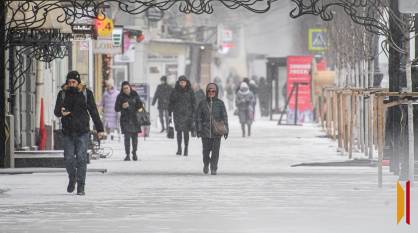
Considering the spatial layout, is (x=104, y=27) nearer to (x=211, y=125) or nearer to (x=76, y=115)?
(x=211, y=125)

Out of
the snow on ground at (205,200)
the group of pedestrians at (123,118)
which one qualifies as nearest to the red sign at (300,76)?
the group of pedestrians at (123,118)

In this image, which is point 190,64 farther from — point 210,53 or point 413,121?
point 413,121

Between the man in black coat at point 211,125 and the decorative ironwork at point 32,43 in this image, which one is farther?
the decorative ironwork at point 32,43

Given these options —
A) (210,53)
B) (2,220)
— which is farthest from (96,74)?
(210,53)

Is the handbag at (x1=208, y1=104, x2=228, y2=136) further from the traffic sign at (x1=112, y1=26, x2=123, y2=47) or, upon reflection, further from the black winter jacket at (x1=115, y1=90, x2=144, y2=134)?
the traffic sign at (x1=112, y1=26, x2=123, y2=47)

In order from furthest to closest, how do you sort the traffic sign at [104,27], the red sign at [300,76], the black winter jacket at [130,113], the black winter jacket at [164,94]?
the red sign at [300,76], the black winter jacket at [164,94], the traffic sign at [104,27], the black winter jacket at [130,113]

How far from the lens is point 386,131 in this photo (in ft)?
92.6

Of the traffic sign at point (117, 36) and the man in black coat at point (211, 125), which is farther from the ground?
the traffic sign at point (117, 36)

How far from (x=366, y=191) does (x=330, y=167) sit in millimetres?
7079

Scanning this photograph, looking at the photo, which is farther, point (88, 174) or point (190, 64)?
point (190, 64)

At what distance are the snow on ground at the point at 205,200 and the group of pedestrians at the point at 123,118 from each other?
1.38 feet

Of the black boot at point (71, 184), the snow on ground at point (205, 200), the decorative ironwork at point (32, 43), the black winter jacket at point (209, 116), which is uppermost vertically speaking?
the decorative ironwork at point (32, 43)

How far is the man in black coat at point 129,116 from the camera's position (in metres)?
32.8

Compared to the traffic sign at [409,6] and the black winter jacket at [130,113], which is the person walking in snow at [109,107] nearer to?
the black winter jacket at [130,113]
